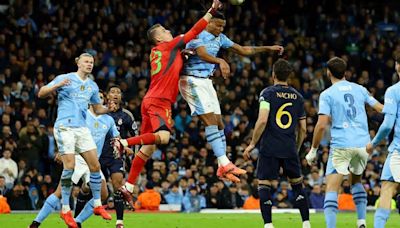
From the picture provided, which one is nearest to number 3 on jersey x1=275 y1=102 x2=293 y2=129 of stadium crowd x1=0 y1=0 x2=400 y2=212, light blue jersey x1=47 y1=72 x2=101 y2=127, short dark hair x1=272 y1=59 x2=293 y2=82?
short dark hair x1=272 y1=59 x2=293 y2=82

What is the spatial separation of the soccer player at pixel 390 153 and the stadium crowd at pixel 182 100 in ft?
41.8

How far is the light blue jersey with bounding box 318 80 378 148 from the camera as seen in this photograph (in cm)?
1262

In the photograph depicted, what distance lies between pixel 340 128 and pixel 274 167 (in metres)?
1.19

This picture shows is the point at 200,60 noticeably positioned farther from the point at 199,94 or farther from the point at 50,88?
the point at 50,88

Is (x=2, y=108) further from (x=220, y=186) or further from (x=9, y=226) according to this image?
(x=9, y=226)

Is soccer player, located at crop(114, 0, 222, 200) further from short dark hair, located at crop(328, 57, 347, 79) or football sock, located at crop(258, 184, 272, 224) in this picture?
short dark hair, located at crop(328, 57, 347, 79)

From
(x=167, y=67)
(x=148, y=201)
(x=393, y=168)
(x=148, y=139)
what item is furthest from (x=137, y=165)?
(x=148, y=201)

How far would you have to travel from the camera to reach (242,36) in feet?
103

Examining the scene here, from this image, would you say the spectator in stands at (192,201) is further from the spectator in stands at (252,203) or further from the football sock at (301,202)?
the football sock at (301,202)

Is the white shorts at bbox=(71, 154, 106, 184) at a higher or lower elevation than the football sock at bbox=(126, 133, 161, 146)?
lower

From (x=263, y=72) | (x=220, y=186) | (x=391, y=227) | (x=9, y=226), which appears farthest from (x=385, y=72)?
(x=9, y=226)

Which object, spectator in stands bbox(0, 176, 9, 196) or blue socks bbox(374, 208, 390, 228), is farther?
spectator in stands bbox(0, 176, 9, 196)

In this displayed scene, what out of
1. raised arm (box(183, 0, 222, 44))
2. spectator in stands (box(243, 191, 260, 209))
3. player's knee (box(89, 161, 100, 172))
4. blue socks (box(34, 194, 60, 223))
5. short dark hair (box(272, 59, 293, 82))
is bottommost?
spectator in stands (box(243, 191, 260, 209))

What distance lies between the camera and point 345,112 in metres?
12.7
